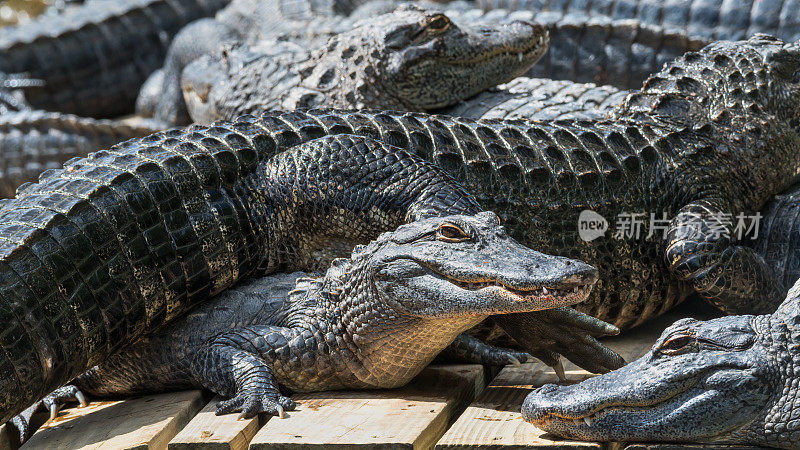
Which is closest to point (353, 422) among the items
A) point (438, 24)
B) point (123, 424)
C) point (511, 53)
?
point (123, 424)

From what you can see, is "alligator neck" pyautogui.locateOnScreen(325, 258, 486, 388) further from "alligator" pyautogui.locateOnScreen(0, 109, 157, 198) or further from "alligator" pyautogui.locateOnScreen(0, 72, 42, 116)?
"alligator" pyautogui.locateOnScreen(0, 72, 42, 116)

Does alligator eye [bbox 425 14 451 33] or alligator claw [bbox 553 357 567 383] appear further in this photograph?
alligator eye [bbox 425 14 451 33]

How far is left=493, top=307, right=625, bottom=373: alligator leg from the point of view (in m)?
3.12

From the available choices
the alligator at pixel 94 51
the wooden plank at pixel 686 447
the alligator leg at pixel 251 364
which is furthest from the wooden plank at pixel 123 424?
the alligator at pixel 94 51

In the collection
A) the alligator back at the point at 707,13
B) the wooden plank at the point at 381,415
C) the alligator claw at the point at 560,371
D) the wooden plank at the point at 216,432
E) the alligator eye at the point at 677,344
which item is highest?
the alligator back at the point at 707,13

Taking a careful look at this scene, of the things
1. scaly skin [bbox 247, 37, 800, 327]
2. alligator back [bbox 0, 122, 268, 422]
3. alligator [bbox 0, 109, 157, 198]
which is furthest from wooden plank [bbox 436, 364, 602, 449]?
alligator [bbox 0, 109, 157, 198]

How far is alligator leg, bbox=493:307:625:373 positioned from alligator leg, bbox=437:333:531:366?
0.25 ft

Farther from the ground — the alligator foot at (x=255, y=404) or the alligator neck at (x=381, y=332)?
the alligator neck at (x=381, y=332)

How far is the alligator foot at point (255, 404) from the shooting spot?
2830mm

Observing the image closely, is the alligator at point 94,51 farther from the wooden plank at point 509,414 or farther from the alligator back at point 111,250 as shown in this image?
the wooden plank at point 509,414

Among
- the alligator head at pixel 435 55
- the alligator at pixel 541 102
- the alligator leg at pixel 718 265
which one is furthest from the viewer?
the alligator head at pixel 435 55

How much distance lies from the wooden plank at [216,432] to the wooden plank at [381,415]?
6cm

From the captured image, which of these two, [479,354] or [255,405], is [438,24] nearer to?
[479,354]

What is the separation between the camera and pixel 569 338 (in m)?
3.13
